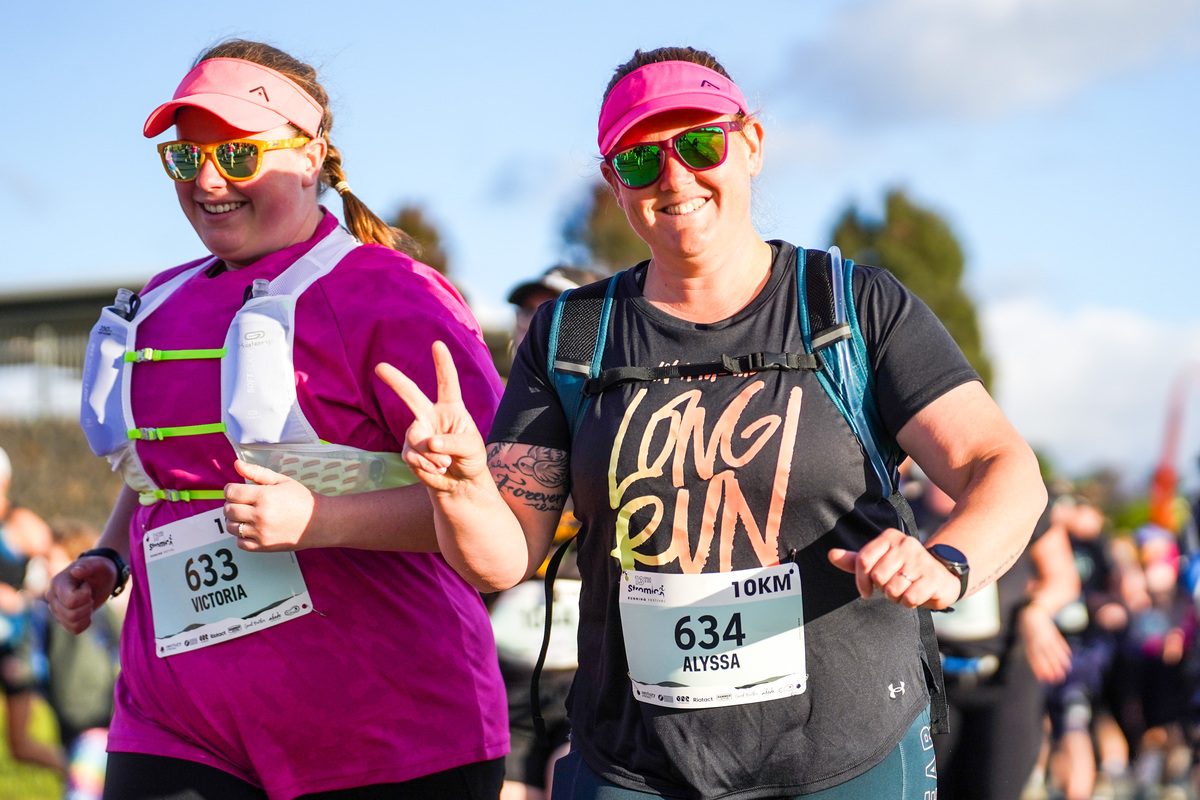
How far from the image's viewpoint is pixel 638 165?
9.28 ft

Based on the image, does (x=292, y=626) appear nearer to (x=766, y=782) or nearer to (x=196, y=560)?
(x=196, y=560)

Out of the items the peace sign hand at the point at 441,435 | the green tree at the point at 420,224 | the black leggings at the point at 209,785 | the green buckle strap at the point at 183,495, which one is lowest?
the green tree at the point at 420,224

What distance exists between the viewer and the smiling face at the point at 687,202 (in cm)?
280

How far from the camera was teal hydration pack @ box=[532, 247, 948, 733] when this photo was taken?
269 cm

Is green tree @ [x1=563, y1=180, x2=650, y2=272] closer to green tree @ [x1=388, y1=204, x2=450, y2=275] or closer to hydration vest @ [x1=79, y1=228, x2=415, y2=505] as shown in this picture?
green tree @ [x1=388, y1=204, x2=450, y2=275]

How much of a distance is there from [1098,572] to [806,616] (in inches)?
393

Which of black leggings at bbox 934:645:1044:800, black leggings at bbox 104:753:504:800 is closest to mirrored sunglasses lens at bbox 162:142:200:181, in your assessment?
black leggings at bbox 104:753:504:800

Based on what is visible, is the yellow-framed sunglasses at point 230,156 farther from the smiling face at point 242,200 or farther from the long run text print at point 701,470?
the long run text print at point 701,470

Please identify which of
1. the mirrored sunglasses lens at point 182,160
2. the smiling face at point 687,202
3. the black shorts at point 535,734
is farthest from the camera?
the black shorts at point 535,734

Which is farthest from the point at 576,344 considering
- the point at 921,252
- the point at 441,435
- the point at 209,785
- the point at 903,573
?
the point at 921,252

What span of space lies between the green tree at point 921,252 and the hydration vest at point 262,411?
4217 cm

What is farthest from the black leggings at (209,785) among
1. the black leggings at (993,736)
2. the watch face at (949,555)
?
the black leggings at (993,736)

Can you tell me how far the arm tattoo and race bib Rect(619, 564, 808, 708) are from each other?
0.89 feet

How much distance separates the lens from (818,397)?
2676mm
